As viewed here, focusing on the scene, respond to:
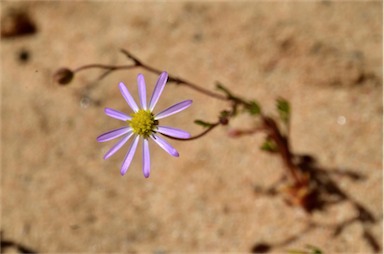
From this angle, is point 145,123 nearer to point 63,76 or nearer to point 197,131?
point 63,76

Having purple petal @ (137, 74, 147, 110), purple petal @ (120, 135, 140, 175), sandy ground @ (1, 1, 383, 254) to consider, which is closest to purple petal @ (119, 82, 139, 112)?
purple petal @ (137, 74, 147, 110)

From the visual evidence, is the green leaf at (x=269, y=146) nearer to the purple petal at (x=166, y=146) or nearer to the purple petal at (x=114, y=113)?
the purple petal at (x=166, y=146)

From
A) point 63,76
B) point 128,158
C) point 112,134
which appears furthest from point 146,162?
point 63,76

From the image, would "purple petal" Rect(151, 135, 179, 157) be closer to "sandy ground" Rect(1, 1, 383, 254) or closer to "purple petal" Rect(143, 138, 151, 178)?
"purple petal" Rect(143, 138, 151, 178)

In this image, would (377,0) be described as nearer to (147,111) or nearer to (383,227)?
(383,227)

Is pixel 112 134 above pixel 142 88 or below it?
below

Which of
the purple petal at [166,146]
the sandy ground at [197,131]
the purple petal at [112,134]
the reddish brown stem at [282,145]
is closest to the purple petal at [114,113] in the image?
the purple petal at [112,134]
